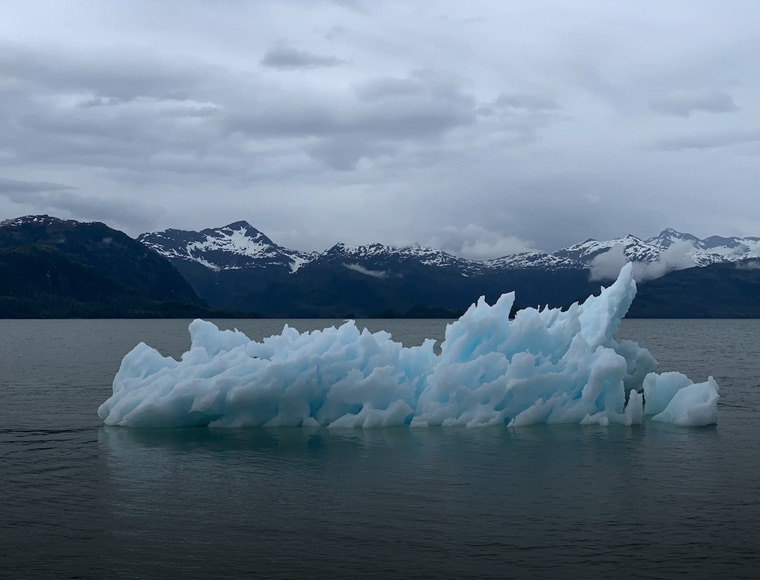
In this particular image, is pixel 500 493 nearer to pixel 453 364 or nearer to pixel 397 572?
pixel 397 572

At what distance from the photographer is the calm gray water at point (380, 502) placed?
1581 cm

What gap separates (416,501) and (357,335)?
13300 mm

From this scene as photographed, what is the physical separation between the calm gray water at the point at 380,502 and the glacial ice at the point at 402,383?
963 mm

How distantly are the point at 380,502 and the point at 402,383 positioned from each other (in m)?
12.1

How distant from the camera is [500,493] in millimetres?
21094

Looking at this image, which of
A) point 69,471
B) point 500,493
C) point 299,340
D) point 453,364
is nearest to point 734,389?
point 453,364

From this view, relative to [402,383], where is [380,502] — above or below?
below

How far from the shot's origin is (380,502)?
66.1ft

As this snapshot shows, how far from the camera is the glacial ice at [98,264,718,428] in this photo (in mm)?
30484

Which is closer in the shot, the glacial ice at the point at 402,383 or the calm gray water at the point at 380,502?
the calm gray water at the point at 380,502

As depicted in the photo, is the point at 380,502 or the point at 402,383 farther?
the point at 402,383

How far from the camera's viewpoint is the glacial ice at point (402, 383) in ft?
100

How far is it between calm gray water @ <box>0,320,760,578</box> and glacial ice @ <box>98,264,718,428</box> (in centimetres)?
96

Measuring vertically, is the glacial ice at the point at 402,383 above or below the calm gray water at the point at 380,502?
above
